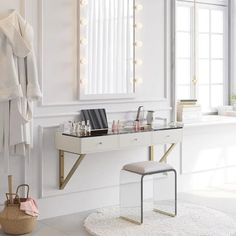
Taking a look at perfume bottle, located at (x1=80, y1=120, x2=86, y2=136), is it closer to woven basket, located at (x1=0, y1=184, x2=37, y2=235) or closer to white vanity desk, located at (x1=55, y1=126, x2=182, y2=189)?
white vanity desk, located at (x1=55, y1=126, x2=182, y2=189)

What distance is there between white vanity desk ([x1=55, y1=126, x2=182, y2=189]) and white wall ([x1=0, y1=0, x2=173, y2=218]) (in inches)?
5.4

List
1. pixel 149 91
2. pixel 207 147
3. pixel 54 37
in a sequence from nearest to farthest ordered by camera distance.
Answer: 1. pixel 54 37
2. pixel 149 91
3. pixel 207 147

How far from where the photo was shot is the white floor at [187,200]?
4.32 meters

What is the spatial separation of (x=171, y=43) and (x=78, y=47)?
119 centimetres

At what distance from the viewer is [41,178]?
4.68 meters

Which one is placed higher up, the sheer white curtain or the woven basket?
the sheer white curtain

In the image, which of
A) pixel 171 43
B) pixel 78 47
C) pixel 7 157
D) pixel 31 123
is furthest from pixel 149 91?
pixel 7 157

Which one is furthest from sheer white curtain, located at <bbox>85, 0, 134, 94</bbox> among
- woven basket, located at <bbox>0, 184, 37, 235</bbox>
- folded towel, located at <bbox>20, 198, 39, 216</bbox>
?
woven basket, located at <bbox>0, 184, 37, 235</bbox>

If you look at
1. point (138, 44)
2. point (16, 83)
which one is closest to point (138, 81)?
point (138, 44)

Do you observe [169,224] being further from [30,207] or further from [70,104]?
[70,104]

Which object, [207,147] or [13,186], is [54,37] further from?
[207,147]

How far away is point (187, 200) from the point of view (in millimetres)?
5320

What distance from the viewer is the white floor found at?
432 centimetres

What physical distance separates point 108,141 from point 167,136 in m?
0.72
